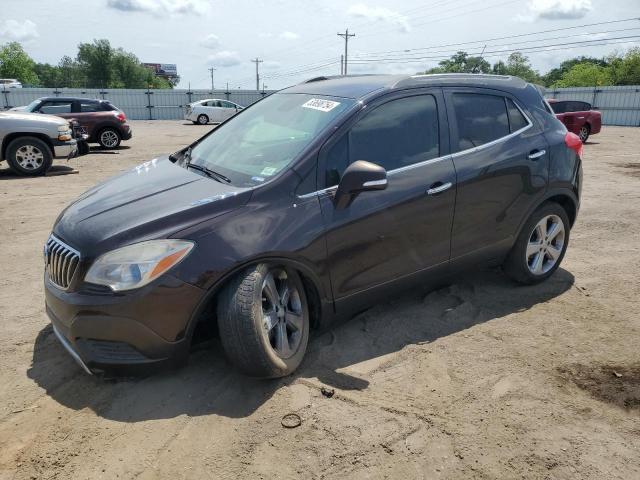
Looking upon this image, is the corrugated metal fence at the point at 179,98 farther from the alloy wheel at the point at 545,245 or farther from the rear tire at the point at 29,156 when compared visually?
the alloy wheel at the point at 545,245

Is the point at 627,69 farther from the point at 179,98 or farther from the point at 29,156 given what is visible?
the point at 29,156

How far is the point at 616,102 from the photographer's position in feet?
101

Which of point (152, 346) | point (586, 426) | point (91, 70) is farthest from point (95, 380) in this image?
point (91, 70)

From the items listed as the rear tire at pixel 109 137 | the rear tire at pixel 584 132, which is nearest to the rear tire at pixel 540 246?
the rear tire at pixel 109 137

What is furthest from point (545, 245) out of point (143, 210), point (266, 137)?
point (143, 210)

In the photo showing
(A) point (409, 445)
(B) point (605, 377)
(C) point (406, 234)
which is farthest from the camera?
(C) point (406, 234)

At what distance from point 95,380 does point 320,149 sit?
193 cm

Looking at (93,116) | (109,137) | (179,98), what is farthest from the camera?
(179,98)

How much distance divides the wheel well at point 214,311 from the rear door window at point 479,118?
1516 millimetres

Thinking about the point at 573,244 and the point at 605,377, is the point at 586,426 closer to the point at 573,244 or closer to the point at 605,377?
the point at 605,377

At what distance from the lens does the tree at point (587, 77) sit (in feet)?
236

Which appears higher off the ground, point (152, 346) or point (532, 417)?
point (152, 346)

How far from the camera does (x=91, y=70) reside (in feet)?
285

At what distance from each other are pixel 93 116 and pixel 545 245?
13865 millimetres
